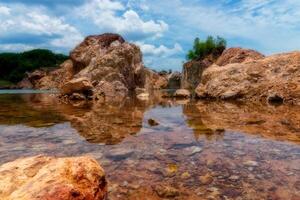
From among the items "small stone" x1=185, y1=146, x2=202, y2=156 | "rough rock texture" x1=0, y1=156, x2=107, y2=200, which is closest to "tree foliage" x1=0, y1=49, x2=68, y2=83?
"small stone" x1=185, y1=146, x2=202, y2=156

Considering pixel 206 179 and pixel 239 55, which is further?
pixel 239 55

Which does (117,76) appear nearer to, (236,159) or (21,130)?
(21,130)

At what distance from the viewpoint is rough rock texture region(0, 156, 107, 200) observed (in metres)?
2.78

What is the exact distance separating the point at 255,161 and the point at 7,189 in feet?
10.5

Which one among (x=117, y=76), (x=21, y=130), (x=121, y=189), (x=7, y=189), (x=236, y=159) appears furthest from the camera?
(x=117, y=76)

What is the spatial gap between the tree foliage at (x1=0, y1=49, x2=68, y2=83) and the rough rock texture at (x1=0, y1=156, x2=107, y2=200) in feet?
323

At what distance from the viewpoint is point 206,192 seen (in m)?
3.61

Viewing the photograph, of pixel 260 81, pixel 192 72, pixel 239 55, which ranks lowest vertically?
pixel 260 81

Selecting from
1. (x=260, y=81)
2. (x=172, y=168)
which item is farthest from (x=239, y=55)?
(x=172, y=168)

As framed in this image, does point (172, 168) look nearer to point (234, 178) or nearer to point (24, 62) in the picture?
point (234, 178)

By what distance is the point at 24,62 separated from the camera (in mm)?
108125

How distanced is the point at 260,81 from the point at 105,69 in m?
10.6

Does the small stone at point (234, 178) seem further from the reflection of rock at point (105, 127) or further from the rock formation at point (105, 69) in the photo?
the rock formation at point (105, 69)

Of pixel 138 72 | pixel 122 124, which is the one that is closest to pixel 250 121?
pixel 122 124
